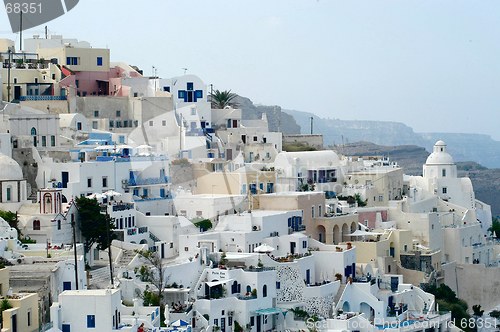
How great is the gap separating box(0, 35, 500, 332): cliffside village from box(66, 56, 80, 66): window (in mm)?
77

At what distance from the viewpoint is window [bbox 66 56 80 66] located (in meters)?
52.4

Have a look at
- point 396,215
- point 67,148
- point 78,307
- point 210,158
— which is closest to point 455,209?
point 396,215

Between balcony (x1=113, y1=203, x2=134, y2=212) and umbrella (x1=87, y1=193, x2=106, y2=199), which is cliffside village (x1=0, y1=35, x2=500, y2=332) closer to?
balcony (x1=113, y1=203, x2=134, y2=212)

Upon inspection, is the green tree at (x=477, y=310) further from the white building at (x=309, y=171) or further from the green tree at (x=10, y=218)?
the green tree at (x=10, y=218)

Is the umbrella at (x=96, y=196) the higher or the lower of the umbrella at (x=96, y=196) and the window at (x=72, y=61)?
the lower

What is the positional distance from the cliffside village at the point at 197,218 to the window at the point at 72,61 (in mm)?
77

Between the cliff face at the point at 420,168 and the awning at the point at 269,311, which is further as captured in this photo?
the cliff face at the point at 420,168

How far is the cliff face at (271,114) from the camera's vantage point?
81875 mm

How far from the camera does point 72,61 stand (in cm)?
5256

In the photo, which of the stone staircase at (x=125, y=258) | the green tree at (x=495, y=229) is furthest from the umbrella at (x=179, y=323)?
the green tree at (x=495, y=229)

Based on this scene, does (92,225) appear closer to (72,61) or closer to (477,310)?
(72,61)

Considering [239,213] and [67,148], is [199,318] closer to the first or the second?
[239,213]

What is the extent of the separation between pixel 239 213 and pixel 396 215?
8312 millimetres

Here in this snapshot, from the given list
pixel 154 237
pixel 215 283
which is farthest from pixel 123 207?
pixel 215 283
